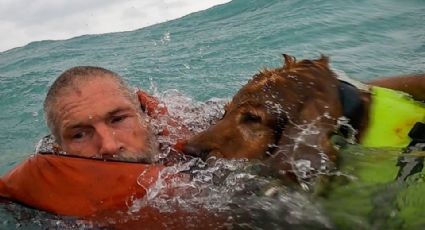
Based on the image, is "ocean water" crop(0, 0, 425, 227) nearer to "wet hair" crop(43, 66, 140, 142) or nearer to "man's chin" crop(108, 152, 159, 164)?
"wet hair" crop(43, 66, 140, 142)

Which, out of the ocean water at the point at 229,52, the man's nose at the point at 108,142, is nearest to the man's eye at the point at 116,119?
the man's nose at the point at 108,142

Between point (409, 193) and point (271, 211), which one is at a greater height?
point (409, 193)

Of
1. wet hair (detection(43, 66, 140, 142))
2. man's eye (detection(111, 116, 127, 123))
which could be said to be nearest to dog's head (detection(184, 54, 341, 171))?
man's eye (detection(111, 116, 127, 123))

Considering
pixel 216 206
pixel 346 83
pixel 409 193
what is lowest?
pixel 216 206

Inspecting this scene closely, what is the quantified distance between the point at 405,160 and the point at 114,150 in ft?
6.44

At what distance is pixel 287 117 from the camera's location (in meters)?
2.81

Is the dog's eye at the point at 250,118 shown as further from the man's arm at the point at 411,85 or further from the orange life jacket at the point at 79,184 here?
the man's arm at the point at 411,85

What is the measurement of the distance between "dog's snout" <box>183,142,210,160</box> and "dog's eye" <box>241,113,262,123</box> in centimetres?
26

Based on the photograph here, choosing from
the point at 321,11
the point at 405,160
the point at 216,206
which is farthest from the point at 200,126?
the point at 321,11

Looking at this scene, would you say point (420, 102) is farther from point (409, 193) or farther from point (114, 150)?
point (114, 150)

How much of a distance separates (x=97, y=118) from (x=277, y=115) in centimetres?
150

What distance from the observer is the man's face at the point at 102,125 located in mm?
3732

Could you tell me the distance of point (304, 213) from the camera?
8.83 ft

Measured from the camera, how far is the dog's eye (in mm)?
2885
